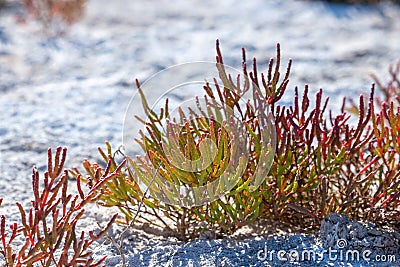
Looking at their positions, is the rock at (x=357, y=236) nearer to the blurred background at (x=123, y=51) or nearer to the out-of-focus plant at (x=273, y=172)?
the out-of-focus plant at (x=273, y=172)

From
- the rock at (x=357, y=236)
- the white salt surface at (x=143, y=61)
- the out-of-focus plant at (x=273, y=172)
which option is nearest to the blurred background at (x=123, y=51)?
the white salt surface at (x=143, y=61)

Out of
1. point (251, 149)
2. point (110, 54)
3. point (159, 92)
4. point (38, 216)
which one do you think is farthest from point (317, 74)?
point (38, 216)

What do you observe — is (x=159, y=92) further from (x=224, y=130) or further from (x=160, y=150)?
A: (x=224, y=130)

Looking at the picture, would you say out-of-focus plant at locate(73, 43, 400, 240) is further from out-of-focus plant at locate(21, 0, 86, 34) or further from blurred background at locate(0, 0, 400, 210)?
out-of-focus plant at locate(21, 0, 86, 34)

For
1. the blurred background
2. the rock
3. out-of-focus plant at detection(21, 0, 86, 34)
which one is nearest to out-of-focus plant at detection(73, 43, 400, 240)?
the rock

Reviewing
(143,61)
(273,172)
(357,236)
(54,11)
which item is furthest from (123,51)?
(357,236)

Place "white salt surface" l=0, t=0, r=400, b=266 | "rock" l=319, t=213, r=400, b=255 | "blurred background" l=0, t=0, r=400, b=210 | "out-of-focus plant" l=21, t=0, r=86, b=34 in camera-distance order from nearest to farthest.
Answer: "rock" l=319, t=213, r=400, b=255
"white salt surface" l=0, t=0, r=400, b=266
"blurred background" l=0, t=0, r=400, b=210
"out-of-focus plant" l=21, t=0, r=86, b=34
